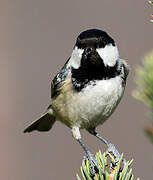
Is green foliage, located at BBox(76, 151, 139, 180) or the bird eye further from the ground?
the bird eye

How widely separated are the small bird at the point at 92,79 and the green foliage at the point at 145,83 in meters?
0.68

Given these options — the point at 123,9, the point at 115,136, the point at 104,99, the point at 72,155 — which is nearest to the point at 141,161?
the point at 115,136

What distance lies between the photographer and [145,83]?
5.43ft

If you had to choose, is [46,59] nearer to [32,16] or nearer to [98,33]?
[32,16]

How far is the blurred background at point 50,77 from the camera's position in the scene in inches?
165

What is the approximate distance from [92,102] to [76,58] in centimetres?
24

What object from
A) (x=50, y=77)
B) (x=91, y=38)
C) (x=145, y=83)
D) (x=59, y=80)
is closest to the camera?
(x=145, y=83)

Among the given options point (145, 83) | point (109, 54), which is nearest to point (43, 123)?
point (109, 54)

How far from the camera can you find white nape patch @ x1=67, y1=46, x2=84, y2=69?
242 centimetres

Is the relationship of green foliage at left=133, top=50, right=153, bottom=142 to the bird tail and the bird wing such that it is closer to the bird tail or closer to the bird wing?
the bird wing

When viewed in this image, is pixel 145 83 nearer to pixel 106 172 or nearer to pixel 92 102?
pixel 106 172

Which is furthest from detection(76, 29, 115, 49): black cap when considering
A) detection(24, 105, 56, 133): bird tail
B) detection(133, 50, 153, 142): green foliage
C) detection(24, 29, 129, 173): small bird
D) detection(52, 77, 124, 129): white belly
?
detection(24, 105, 56, 133): bird tail

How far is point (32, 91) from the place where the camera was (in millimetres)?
4500

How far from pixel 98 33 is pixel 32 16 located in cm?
265
